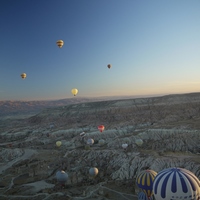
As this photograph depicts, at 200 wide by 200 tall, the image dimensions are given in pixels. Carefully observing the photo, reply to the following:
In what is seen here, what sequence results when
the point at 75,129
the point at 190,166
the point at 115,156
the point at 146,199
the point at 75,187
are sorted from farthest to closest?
the point at 75,129, the point at 115,156, the point at 75,187, the point at 190,166, the point at 146,199

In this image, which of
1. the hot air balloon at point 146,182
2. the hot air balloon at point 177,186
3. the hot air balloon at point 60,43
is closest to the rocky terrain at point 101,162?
the hot air balloon at point 146,182

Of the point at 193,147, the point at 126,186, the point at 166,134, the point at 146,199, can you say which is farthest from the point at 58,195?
the point at 166,134

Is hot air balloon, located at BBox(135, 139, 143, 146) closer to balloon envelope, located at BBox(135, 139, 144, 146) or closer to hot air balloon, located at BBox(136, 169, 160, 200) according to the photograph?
balloon envelope, located at BBox(135, 139, 144, 146)

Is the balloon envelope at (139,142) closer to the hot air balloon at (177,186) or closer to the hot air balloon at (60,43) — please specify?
the hot air balloon at (60,43)

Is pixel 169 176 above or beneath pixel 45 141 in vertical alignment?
above

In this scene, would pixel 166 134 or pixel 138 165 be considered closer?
pixel 138 165

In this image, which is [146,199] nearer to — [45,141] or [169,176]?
[169,176]

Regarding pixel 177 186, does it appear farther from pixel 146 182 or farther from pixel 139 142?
pixel 139 142

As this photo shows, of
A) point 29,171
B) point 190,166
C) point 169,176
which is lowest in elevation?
point 29,171

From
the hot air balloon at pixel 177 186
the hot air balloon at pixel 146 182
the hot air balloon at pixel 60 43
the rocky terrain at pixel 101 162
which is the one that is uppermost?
the hot air balloon at pixel 60 43
